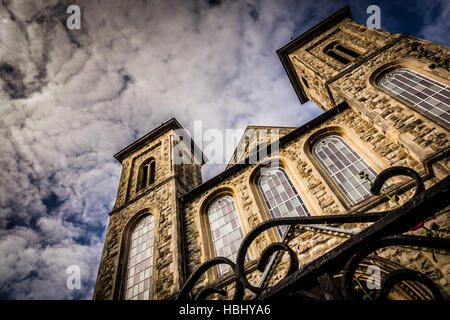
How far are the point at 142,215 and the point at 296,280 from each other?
920 centimetres

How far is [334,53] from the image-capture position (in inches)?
561

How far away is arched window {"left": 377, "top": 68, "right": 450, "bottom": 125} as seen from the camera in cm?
660

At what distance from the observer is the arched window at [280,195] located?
23.1 ft

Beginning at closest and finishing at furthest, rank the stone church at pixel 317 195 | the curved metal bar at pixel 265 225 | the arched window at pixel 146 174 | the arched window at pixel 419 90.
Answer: the curved metal bar at pixel 265 225
the stone church at pixel 317 195
the arched window at pixel 419 90
the arched window at pixel 146 174

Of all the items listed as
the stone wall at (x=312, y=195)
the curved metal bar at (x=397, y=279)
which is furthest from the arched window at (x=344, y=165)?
the curved metal bar at (x=397, y=279)

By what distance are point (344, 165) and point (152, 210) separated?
23.8 ft

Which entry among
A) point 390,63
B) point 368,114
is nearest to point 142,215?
point 368,114

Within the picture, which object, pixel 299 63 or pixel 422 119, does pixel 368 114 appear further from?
pixel 299 63

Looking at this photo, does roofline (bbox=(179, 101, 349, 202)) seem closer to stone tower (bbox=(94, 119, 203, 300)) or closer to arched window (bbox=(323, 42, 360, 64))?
stone tower (bbox=(94, 119, 203, 300))

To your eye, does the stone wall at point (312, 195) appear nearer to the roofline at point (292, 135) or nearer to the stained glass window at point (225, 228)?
the roofline at point (292, 135)

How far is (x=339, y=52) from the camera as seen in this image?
44.6 ft

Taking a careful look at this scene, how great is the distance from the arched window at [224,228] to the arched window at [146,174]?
205 inches

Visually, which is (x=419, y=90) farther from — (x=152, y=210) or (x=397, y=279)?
(x=152, y=210)

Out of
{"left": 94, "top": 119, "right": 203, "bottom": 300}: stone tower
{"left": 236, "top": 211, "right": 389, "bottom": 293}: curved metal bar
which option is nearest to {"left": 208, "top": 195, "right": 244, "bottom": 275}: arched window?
{"left": 94, "top": 119, "right": 203, "bottom": 300}: stone tower
